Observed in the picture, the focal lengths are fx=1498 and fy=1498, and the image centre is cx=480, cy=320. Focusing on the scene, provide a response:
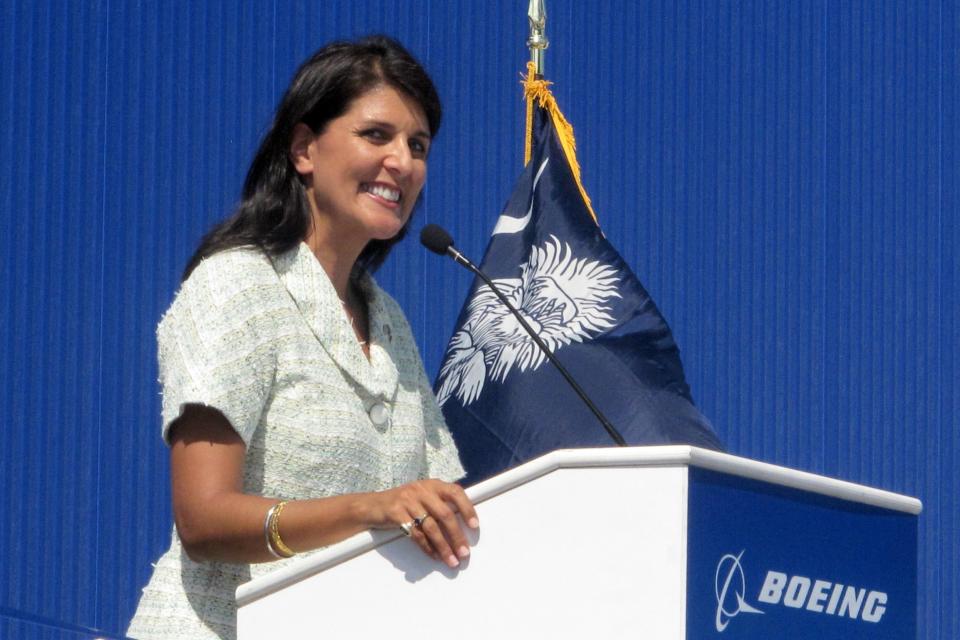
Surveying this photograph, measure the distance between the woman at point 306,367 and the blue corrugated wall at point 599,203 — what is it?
1.80 metres

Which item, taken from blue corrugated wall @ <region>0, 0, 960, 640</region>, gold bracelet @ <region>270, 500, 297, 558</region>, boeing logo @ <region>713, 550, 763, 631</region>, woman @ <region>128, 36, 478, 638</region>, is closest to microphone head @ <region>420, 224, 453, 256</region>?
woman @ <region>128, 36, 478, 638</region>

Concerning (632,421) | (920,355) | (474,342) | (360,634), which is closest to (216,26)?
(474,342)

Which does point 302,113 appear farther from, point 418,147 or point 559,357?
point 559,357

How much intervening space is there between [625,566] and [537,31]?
2.17 metres

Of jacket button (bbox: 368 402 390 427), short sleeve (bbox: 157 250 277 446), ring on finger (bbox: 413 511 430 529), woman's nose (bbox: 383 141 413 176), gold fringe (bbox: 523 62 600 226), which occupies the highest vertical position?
gold fringe (bbox: 523 62 600 226)

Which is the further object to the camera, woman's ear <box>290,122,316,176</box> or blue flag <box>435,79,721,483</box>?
blue flag <box>435,79,721,483</box>

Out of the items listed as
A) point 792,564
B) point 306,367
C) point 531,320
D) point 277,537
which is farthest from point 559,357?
point 792,564

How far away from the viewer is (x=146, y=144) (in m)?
3.79

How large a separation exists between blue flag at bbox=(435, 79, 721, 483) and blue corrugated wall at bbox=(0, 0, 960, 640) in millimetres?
707

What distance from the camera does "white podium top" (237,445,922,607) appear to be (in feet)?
4.10

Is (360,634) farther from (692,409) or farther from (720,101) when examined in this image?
(720,101)

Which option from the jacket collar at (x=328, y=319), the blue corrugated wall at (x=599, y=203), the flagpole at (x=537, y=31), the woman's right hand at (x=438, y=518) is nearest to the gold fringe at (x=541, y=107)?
the flagpole at (x=537, y=31)

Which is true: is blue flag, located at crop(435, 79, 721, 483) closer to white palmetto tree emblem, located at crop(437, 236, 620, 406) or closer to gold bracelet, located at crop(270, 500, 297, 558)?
white palmetto tree emblem, located at crop(437, 236, 620, 406)

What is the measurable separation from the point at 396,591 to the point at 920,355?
2.99 meters
